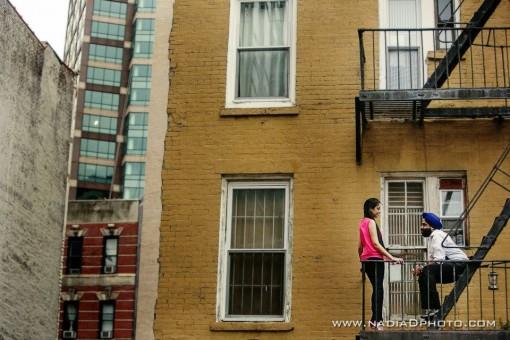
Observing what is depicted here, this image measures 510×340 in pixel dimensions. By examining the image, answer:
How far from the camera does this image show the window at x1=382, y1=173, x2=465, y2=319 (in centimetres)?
1156

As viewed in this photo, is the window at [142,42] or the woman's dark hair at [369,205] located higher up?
the window at [142,42]

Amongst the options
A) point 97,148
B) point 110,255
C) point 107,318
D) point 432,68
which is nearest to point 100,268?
point 110,255

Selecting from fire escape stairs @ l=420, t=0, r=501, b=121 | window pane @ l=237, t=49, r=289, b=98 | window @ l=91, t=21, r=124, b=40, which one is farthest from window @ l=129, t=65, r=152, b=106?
fire escape stairs @ l=420, t=0, r=501, b=121

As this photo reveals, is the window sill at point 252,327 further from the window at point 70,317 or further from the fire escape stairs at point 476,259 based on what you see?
the window at point 70,317

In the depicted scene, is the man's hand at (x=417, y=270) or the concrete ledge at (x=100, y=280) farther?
the concrete ledge at (x=100, y=280)

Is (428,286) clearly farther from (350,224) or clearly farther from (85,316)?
(85,316)

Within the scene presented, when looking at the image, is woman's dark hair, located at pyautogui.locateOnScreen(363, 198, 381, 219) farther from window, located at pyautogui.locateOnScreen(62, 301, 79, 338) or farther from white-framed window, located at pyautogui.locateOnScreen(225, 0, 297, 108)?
window, located at pyautogui.locateOnScreen(62, 301, 79, 338)

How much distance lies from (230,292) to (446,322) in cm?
274

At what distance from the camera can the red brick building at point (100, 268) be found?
225ft

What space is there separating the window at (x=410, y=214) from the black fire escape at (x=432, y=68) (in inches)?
26.9

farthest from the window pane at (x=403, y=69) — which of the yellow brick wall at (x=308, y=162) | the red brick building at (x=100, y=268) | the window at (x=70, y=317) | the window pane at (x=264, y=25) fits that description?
the window at (x=70, y=317)

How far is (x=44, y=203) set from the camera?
20453mm

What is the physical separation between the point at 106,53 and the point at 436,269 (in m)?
109

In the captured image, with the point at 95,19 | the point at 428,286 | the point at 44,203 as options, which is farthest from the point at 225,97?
the point at 95,19
